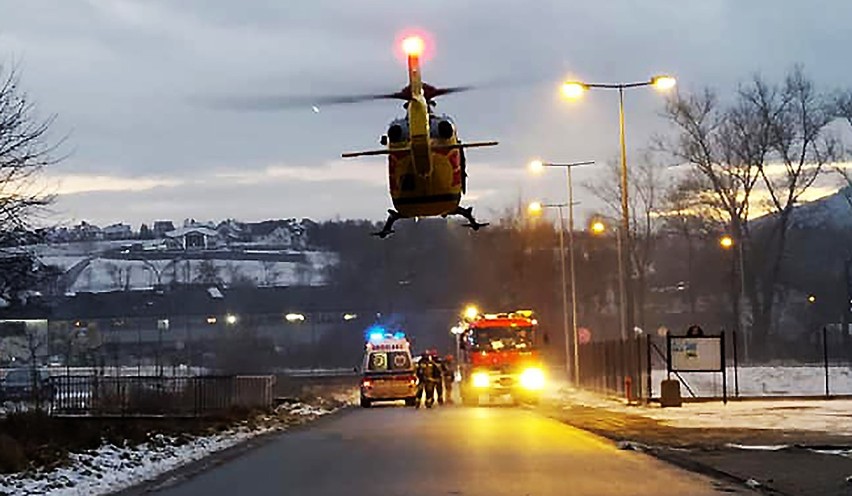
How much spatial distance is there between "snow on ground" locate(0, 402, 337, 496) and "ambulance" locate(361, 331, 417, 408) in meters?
18.9

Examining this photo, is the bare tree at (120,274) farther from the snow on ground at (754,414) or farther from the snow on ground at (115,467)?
the snow on ground at (115,467)

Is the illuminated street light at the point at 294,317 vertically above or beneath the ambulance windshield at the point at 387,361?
above

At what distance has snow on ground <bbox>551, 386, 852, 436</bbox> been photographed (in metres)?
32.1

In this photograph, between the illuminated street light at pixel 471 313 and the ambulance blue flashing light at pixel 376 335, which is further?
the ambulance blue flashing light at pixel 376 335

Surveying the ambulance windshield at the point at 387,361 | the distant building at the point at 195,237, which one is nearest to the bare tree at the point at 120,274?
the distant building at the point at 195,237

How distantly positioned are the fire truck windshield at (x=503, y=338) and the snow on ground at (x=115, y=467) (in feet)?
59.0

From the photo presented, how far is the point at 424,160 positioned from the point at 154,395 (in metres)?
26.3

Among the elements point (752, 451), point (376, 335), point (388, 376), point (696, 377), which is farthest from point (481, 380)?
point (752, 451)

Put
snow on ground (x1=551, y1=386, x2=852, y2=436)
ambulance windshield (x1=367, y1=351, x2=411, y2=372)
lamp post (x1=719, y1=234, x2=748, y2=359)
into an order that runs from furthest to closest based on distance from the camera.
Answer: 1. lamp post (x1=719, y1=234, x2=748, y2=359)
2. ambulance windshield (x1=367, y1=351, x2=411, y2=372)
3. snow on ground (x1=551, y1=386, x2=852, y2=436)

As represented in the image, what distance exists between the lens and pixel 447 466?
22.5m

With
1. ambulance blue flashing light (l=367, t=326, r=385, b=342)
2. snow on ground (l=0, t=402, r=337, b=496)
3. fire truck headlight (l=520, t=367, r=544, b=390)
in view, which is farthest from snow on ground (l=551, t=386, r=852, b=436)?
snow on ground (l=0, t=402, r=337, b=496)

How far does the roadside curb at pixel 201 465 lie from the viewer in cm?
2096

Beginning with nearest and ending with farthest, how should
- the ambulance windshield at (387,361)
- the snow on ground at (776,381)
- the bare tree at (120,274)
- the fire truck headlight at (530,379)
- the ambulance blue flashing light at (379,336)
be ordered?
the fire truck headlight at (530,379)
the ambulance windshield at (387,361)
the ambulance blue flashing light at (379,336)
the snow on ground at (776,381)
the bare tree at (120,274)

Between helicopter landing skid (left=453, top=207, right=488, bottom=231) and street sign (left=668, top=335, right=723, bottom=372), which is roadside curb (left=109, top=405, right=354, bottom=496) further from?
street sign (left=668, top=335, right=723, bottom=372)
